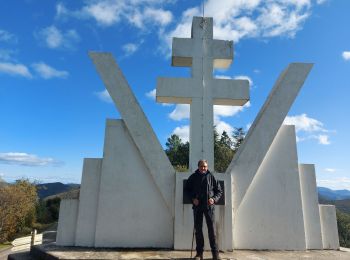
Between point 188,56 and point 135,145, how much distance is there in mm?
2320

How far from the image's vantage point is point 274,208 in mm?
5906

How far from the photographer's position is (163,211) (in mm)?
5766

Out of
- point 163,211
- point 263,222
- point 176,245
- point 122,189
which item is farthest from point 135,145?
point 263,222

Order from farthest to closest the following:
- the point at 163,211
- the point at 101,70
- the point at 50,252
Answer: the point at 101,70
the point at 163,211
the point at 50,252

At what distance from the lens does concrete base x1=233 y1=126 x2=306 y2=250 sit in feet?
18.9

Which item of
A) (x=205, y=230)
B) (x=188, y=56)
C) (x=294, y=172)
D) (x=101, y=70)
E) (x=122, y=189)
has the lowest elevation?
(x=205, y=230)

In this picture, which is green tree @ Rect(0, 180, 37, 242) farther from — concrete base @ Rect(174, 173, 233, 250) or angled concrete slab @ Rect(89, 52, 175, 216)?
concrete base @ Rect(174, 173, 233, 250)

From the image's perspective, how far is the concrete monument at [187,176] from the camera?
564 centimetres

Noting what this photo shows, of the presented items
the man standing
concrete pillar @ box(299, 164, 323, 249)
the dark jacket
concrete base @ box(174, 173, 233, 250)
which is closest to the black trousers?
the man standing

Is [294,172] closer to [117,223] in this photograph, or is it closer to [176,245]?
[176,245]

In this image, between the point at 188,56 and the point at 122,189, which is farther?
the point at 188,56

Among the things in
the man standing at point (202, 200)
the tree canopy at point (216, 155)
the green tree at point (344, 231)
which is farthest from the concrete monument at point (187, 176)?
the green tree at point (344, 231)

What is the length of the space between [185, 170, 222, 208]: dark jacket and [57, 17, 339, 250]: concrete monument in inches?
26.6

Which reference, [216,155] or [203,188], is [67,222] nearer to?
[203,188]
